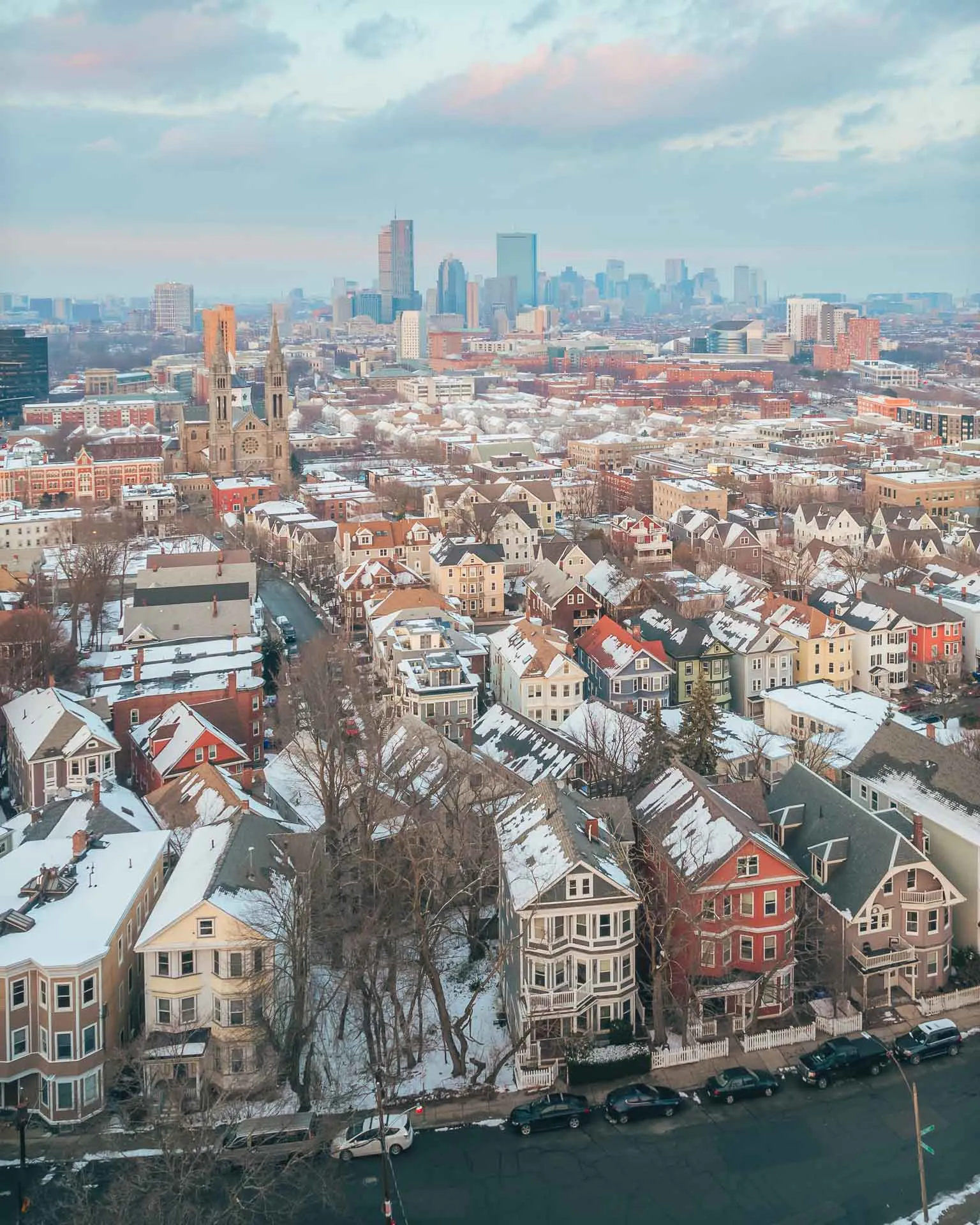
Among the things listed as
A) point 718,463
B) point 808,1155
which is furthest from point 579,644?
point 718,463

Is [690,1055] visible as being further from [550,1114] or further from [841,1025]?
[550,1114]

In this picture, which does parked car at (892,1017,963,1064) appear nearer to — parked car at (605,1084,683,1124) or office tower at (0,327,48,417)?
parked car at (605,1084,683,1124)

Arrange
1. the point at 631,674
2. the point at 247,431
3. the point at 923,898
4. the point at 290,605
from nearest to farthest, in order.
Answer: the point at 923,898
the point at 631,674
the point at 290,605
the point at 247,431

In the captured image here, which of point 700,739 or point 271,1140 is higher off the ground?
point 700,739

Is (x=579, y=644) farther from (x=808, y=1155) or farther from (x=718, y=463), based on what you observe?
(x=718, y=463)

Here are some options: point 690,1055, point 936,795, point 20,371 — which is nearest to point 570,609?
point 936,795

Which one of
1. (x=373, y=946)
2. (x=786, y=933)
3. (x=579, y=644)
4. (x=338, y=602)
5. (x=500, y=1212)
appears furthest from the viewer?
(x=338, y=602)
